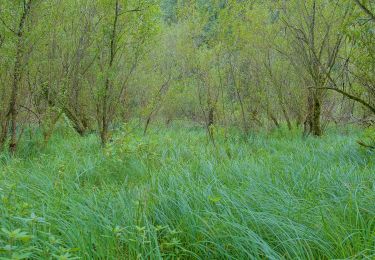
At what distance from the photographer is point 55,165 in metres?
4.96

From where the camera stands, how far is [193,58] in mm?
9086

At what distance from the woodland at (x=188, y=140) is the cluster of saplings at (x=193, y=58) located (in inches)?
1.6

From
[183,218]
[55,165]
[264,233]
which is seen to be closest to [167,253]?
[183,218]

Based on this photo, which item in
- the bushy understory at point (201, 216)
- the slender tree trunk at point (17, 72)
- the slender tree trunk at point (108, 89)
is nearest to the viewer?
Answer: the bushy understory at point (201, 216)

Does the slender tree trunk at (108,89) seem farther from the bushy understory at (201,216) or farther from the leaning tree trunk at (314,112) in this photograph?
the leaning tree trunk at (314,112)

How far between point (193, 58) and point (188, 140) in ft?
6.86

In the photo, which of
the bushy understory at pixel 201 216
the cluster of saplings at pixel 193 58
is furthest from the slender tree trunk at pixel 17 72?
the bushy understory at pixel 201 216

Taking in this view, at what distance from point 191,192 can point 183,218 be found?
1.53 feet

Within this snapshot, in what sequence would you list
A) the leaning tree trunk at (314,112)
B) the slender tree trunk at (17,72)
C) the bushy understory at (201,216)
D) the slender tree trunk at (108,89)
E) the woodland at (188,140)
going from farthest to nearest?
1. the leaning tree trunk at (314,112)
2. the slender tree trunk at (108,89)
3. the slender tree trunk at (17,72)
4. the woodland at (188,140)
5. the bushy understory at (201,216)

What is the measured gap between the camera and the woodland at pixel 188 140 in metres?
2.42

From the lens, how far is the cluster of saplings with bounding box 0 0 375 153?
21.2ft

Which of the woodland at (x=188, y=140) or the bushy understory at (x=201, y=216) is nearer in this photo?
the bushy understory at (x=201, y=216)

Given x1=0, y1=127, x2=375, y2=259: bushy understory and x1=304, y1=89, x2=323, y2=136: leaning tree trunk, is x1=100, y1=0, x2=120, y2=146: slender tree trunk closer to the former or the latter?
x1=0, y1=127, x2=375, y2=259: bushy understory

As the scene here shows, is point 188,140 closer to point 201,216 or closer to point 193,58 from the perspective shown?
point 193,58
